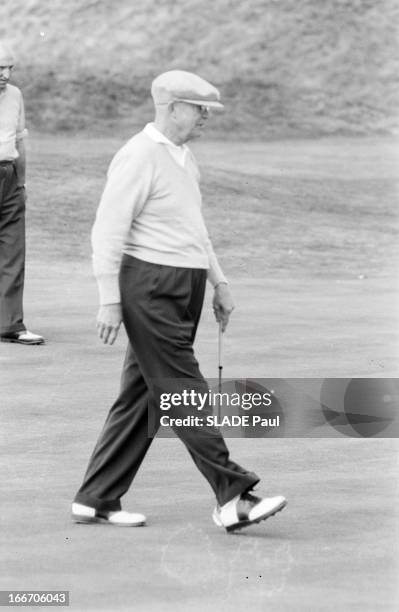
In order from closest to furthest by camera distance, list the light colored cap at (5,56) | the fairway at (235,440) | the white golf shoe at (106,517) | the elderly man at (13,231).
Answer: the fairway at (235,440), the white golf shoe at (106,517), the light colored cap at (5,56), the elderly man at (13,231)

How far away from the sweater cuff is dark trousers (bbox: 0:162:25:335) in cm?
541

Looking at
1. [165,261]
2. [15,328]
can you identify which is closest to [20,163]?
[15,328]

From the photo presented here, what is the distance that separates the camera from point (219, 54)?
108ft

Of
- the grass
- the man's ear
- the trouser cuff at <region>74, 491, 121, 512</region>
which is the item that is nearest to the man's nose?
the man's ear

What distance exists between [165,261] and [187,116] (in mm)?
566

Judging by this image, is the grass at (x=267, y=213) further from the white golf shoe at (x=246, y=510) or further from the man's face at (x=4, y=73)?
the white golf shoe at (x=246, y=510)

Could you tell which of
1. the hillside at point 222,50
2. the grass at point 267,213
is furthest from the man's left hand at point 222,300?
the hillside at point 222,50

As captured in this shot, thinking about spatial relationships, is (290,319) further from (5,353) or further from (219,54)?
(219,54)

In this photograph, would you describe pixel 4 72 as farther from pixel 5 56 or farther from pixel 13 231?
pixel 13 231

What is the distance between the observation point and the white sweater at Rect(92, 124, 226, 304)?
6625mm

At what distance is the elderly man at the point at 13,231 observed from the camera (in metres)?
11.7

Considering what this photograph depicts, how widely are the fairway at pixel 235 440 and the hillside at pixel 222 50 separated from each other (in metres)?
9.51

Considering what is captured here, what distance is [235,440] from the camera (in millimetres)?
8812

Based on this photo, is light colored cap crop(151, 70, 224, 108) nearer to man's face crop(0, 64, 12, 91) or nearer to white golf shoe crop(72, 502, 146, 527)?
white golf shoe crop(72, 502, 146, 527)
